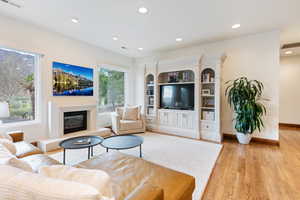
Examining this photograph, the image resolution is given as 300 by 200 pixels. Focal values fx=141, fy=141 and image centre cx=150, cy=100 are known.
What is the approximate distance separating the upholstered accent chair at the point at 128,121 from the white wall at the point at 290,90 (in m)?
5.38

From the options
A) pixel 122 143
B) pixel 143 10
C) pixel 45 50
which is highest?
pixel 143 10

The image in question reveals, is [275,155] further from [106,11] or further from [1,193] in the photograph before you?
[106,11]

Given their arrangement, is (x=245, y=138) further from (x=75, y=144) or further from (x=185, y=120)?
(x=75, y=144)

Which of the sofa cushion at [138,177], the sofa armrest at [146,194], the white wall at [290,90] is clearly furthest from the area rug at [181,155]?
the white wall at [290,90]

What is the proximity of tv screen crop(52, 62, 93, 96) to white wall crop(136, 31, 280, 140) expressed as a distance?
12.0 ft

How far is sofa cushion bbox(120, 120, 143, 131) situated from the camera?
4.23 m

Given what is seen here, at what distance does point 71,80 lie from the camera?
3.93 metres

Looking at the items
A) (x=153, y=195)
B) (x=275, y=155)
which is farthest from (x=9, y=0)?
(x=275, y=155)

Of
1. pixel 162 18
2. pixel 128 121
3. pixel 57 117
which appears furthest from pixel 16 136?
pixel 162 18

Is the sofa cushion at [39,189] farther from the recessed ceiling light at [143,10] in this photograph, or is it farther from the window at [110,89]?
the window at [110,89]

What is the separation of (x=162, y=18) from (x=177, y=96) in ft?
7.86

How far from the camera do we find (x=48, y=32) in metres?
3.47

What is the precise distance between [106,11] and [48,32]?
6.03 feet

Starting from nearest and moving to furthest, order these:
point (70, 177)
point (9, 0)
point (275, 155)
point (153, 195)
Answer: point (70, 177), point (153, 195), point (9, 0), point (275, 155)
